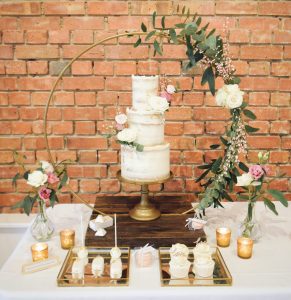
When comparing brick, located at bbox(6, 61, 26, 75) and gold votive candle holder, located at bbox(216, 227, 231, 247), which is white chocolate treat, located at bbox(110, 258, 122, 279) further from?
brick, located at bbox(6, 61, 26, 75)

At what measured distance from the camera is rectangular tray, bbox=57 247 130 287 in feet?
3.89

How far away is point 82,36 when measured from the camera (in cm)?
186

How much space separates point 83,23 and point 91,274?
1.15 metres

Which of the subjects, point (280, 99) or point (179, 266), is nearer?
point (179, 266)

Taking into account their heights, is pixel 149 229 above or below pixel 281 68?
below

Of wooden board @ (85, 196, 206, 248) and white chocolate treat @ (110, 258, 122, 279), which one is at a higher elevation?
wooden board @ (85, 196, 206, 248)

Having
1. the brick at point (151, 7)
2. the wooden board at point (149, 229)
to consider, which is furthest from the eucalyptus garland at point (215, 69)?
the brick at point (151, 7)

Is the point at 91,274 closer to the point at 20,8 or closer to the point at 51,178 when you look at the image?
the point at 51,178

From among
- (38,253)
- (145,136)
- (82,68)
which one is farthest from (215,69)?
(38,253)

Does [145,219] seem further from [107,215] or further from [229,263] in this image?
[229,263]

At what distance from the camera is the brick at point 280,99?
193cm

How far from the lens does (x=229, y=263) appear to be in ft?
4.31

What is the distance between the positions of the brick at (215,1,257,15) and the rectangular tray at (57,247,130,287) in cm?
118

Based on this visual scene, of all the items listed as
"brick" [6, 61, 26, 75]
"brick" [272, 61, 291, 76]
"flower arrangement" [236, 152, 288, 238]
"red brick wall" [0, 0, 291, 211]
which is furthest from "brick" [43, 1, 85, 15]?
"flower arrangement" [236, 152, 288, 238]
